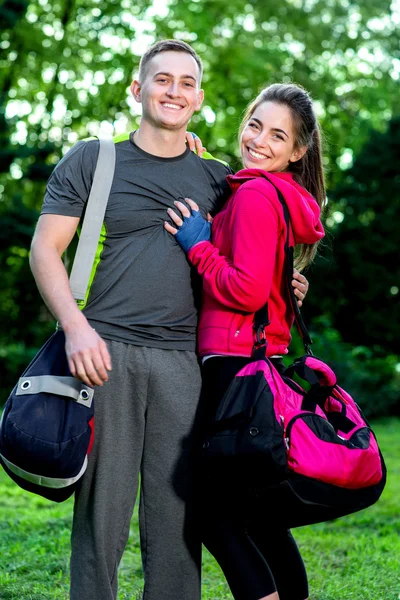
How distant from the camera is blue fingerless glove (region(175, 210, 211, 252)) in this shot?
10.1 feet

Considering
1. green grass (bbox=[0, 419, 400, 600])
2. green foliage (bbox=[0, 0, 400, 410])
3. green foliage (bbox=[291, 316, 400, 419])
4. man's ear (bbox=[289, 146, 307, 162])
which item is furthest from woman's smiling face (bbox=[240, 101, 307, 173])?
green foliage (bbox=[0, 0, 400, 410])

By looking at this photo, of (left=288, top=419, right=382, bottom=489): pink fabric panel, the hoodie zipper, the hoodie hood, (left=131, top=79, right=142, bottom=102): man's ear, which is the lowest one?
(left=288, top=419, right=382, bottom=489): pink fabric panel

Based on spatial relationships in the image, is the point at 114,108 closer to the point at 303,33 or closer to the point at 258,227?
the point at 303,33

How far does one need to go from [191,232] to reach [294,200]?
1.30 feet

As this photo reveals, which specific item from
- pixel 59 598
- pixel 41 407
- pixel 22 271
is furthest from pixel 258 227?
pixel 22 271

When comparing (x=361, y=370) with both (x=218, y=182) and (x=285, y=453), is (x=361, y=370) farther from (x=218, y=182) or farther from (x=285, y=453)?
(x=285, y=453)

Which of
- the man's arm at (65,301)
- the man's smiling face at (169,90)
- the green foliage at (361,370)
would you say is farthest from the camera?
the green foliage at (361,370)

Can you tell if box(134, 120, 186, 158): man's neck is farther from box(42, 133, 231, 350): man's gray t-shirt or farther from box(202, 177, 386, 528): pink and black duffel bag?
box(202, 177, 386, 528): pink and black duffel bag

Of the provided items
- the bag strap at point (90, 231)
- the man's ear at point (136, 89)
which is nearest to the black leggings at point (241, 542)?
the bag strap at point (90, 231)

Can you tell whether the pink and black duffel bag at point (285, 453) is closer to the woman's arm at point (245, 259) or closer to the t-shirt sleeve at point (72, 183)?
the woman's arm at point (245, 259)

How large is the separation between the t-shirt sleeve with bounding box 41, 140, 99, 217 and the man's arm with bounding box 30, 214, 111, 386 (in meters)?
0.04

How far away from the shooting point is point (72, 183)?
9.81ft

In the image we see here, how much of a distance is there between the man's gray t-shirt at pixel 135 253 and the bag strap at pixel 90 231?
4 cm

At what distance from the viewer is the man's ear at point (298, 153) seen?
11.0 ft
